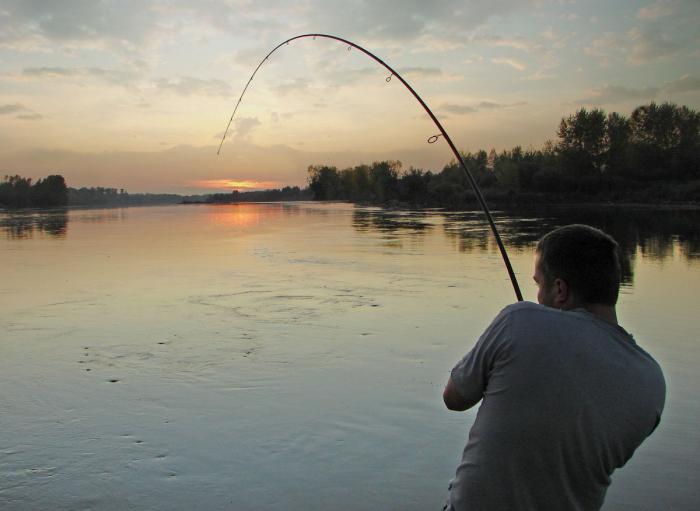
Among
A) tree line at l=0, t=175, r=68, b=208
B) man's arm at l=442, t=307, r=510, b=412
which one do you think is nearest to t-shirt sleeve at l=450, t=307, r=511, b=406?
man's arm at l=442, t=307, r=510, b=412

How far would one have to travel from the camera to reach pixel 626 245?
23156mm

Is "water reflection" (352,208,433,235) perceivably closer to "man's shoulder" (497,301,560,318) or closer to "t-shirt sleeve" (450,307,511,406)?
"t-shirt sleeve" (450,307,511,406)

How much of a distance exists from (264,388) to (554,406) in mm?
5004

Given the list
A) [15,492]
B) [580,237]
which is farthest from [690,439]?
[15,492]

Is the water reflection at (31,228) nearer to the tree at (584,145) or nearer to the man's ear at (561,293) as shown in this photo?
the man's ear at (561,293)

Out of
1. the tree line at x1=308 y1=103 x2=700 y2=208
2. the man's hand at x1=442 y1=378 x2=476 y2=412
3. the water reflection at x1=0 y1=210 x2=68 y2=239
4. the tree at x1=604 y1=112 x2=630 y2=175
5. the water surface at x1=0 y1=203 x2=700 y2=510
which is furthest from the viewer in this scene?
the tree at x1=604 y1=112 x2=630 y2=175

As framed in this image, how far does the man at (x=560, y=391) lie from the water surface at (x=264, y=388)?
2.26 metres

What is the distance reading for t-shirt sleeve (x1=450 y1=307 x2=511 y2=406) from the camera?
77.5 inches

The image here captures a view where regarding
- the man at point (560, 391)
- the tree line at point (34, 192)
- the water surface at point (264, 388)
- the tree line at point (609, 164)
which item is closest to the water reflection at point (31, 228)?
the water surface at point (264, 388)

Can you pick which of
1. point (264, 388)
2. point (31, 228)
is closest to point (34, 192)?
point (31, 228)

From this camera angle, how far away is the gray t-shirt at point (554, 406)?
1.92 metres

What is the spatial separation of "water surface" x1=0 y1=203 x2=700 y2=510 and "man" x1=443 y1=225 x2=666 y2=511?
2.26m

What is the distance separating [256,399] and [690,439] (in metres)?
3.94

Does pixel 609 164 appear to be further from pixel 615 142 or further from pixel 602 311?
pixel 602 311
